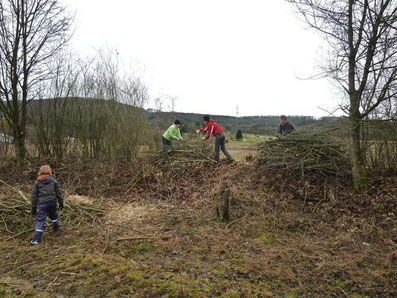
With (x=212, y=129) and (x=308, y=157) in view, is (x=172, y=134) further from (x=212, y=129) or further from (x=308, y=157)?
(x=308, y=157)

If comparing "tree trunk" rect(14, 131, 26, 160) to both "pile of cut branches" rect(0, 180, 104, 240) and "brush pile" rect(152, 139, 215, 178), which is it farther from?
"brush pile" rect(152, 139, 215, 178)

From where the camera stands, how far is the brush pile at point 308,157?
746cm

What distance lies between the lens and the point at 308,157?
764cm

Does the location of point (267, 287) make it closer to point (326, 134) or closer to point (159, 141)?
point (326, 134)

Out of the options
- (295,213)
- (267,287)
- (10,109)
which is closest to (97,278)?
(267,287)

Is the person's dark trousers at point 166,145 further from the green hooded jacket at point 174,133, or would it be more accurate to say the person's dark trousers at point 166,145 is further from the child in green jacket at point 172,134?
the green hooded jacket at point 174,133

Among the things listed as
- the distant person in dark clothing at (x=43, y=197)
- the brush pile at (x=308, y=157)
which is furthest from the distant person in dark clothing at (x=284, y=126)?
the distant person in dark clothing at (x=43, y=197)

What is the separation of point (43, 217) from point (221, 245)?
345cm

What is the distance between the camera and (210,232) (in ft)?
18.1

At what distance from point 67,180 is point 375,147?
993 cm

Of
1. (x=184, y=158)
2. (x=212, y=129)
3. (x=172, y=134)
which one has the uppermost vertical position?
(x=212, y=129)

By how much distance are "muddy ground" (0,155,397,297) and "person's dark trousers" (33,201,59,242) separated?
222 millimetres

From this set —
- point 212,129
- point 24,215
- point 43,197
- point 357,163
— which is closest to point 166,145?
point 212,129

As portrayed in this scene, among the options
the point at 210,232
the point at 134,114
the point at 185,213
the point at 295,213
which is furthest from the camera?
the point at 134,114
